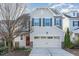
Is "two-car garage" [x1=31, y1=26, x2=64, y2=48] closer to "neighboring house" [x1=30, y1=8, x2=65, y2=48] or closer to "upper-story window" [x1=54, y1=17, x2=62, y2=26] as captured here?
"neighboring house" [x1=30, y1=8, x2=65, y2=48]

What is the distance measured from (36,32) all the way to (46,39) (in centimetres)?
30

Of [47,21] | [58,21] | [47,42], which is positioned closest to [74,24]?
[58,21]

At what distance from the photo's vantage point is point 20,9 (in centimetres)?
591

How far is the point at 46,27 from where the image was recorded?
5.86 meters

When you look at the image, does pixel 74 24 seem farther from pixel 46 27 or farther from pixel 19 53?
pixel 19 53

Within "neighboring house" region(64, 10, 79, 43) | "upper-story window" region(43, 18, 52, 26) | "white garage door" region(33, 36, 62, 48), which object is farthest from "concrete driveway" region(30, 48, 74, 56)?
"upper-story window" region(43, 18, 52, 26)

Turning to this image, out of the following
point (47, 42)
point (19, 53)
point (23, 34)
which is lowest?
point (19, 53)

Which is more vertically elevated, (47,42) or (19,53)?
(47,42)

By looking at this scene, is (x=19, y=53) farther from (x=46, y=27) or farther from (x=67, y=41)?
(x=67, y=41)

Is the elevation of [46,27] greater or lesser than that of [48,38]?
greater

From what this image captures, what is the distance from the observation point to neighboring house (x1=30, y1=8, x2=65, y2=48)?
5852mm

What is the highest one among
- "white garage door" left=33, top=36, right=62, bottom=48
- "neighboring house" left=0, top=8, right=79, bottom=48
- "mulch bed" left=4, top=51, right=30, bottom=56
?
"neighboring house" left=0, top=8, right=79, bottom=48

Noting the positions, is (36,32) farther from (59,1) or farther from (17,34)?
(59,1)

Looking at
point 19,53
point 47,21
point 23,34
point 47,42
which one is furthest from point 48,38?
point 19,53
